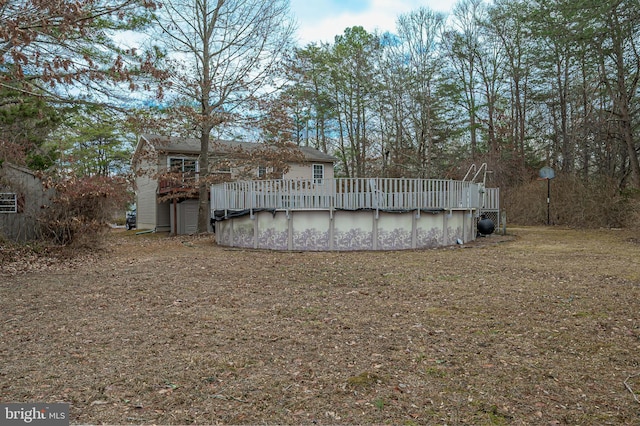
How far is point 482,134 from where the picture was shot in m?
26.5

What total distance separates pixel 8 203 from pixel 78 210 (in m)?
1.70

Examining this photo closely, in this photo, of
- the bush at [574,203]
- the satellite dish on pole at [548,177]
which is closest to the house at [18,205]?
the bush at [574,203]

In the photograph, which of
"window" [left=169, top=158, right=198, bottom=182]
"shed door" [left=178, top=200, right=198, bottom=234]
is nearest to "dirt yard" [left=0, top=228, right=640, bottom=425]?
"window" [left=169, top=158, right=198, bottom=182]

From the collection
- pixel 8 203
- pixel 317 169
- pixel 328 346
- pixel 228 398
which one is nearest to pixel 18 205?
pixel 8 203

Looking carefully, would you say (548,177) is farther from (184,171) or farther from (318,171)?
(184,171)

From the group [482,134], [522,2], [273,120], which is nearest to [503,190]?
[482,134]

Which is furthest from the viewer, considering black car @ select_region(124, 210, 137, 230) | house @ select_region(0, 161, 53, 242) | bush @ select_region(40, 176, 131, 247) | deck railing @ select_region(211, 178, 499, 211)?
black car @ select_region(124, 210, 137, 230)

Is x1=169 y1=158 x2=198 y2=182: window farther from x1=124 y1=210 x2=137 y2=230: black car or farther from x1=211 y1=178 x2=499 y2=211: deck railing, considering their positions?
x1=124 y1=210 x2=137 y2=230: black car

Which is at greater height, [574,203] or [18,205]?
[574,203]

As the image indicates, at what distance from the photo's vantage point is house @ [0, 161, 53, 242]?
10.2 metres

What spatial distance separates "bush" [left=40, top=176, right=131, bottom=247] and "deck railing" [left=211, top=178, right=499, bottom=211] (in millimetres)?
3428

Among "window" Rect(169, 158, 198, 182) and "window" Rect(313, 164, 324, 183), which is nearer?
"window" Rect(169, 158, 198, 182)

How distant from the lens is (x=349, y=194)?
35.7 ft

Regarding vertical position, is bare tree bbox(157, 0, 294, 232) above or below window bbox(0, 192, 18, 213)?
above
